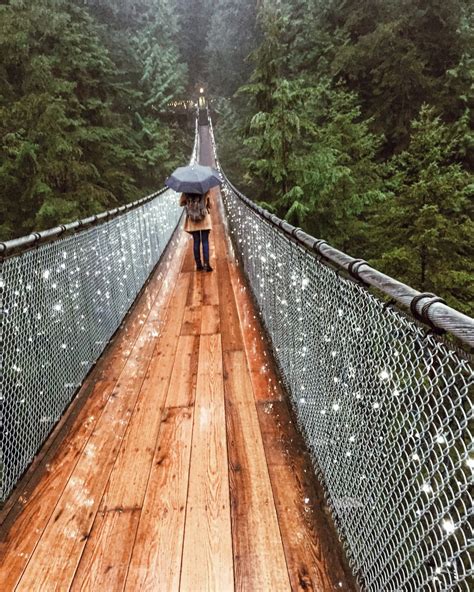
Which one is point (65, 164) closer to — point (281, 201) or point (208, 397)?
point (281, 201)

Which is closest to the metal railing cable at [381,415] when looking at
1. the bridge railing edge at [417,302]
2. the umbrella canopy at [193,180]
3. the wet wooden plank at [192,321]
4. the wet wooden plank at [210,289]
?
the bridge railing edge at [417,302]

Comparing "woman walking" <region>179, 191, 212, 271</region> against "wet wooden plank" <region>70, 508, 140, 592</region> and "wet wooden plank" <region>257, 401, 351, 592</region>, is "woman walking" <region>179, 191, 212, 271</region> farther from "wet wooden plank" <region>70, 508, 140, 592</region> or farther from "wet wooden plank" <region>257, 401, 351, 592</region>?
"wet wooden plank" <region>70, 508, 140, 592</region>

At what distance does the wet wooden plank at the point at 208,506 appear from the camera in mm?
1546

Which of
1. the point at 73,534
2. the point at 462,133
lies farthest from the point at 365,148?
the point at 73,534

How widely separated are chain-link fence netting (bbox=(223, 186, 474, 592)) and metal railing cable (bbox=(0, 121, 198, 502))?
1522mm

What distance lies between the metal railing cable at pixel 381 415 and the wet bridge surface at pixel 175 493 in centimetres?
20

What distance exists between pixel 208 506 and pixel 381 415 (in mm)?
1000

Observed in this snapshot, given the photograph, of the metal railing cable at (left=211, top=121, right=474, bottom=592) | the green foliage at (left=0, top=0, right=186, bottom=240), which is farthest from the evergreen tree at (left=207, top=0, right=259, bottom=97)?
the metal railing cable at (left=211, top=121, right=474, bottom=592)

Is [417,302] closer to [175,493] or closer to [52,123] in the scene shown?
[175,493]

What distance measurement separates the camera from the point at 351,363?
1595 mm

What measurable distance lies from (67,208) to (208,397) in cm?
826

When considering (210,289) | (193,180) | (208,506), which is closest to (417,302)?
(208,506)

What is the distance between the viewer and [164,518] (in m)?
1.80

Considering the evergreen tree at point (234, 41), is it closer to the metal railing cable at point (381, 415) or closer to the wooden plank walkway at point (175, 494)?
the wooden plank walkway at point (175, 494)
